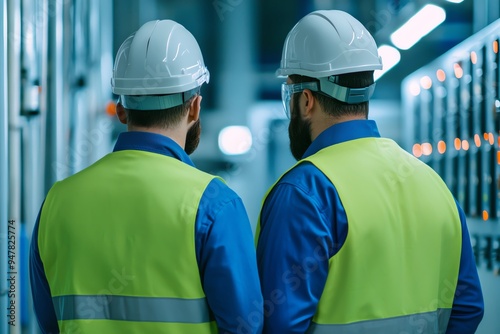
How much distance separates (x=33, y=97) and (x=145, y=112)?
1542 mm

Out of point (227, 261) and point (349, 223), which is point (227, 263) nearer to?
point (227, 261)

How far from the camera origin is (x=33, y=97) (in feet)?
10.3

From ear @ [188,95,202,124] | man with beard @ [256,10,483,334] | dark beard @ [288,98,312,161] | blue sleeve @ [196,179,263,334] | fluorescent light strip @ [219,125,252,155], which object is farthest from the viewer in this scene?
fluorescent light strip @ [219,125,252,155]

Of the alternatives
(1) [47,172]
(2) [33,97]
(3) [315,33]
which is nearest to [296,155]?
(3) [315,33]

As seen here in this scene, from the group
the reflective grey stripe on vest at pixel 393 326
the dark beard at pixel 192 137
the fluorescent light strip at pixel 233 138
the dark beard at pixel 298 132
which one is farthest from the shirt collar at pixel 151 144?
the fluorescent light strip at pixel 233 138

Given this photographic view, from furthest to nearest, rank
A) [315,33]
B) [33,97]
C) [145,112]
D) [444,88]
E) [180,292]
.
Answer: [444,88]
[33,97]
[315,33]
[145,112]
[180,292]

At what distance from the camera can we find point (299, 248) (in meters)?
1.70

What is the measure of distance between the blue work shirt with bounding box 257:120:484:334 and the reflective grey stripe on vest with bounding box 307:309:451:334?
6 centimetres

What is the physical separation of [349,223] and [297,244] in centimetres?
14

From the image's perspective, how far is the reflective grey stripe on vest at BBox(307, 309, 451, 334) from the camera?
5.70 ft

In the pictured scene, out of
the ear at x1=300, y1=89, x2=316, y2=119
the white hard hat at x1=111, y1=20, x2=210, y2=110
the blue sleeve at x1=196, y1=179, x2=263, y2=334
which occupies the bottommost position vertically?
the blue sleeve at x1=196, y1=179, x2=263, y2=334

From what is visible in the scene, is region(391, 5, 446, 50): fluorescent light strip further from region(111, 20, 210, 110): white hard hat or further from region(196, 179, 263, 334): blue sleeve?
region(196, 179, 263, 334): blue sleeve

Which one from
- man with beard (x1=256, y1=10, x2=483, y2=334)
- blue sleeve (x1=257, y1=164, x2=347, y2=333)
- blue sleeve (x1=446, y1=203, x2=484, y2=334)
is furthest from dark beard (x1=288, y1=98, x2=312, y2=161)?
blue sleeve (x1=446, y1=203, x2=484, y2=334)

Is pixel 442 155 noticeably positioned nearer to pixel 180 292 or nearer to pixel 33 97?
pixel 33 97
